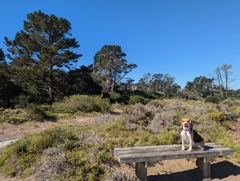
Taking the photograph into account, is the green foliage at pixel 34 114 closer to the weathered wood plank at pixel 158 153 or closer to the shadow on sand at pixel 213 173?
the weathered wood plank at pixel 158 153

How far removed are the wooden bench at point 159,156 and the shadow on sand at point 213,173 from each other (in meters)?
0.32

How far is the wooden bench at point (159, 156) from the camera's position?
2878 mm

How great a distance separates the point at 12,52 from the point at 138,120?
19250mm

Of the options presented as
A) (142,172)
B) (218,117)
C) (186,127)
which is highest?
(218,117)

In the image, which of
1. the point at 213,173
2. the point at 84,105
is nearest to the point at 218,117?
the point at 213,173

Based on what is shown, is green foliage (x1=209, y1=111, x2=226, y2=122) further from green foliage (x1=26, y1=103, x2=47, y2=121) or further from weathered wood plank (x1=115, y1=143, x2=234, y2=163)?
green foliage (x1=26, y1=103, x2=47, y2=121)

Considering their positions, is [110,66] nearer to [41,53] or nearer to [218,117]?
[41,53]

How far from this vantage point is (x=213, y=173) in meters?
3.81

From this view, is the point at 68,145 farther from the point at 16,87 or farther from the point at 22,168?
the point at 16,87

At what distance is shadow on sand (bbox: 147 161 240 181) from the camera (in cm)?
356

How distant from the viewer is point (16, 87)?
1516 centimetres

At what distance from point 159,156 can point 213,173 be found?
5.88ft

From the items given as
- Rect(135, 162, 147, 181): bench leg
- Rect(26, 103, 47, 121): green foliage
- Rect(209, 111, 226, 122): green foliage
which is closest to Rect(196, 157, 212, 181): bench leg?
Rect(135, 162, 147, 181): bench leg

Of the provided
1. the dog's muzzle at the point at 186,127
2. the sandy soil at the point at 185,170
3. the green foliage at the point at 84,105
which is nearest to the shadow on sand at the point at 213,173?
the sandy soil at the point at 185,170
